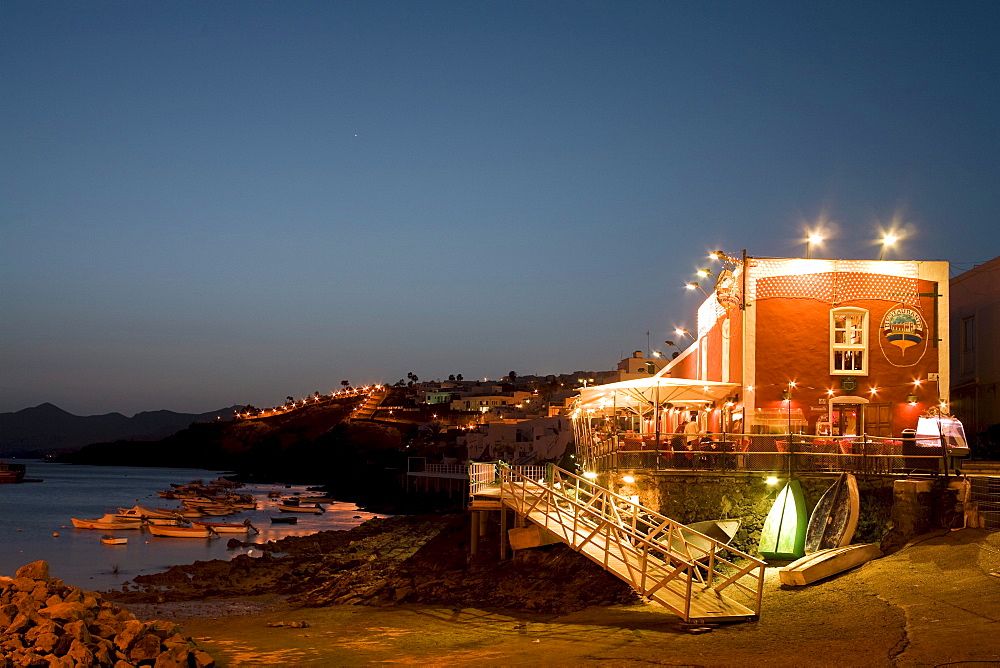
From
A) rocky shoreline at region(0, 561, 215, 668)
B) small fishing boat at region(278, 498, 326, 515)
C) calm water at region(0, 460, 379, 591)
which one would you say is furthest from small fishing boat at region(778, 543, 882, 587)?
small fishing boat at region(278, 498, 326, 515)

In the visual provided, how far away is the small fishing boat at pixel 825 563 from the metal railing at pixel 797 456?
270cm

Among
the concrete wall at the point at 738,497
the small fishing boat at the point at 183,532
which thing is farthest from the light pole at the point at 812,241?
the small fishing boat at the point at 183,532

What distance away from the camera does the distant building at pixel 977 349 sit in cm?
2914

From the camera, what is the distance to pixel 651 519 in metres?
20.8

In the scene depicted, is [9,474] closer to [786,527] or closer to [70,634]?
[786,527]

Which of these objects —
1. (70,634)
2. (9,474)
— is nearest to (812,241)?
(70,634)

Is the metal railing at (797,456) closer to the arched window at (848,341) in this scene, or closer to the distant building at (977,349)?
the arched window at (848,341)

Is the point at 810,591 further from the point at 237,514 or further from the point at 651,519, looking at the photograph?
the point at 237,514

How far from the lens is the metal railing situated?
20641 millimetres

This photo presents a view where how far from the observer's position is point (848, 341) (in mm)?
24797

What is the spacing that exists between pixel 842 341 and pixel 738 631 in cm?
1225

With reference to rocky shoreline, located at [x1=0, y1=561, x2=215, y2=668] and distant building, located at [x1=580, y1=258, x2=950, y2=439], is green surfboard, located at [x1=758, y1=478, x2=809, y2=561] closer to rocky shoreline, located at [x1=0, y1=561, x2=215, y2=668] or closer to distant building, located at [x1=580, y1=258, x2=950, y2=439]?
distant building, located at [x1=580, y1=258, x2=950, y2=439]

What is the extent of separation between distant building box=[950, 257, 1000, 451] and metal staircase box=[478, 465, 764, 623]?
13.7m

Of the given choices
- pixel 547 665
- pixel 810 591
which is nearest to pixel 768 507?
pixel 810 591
